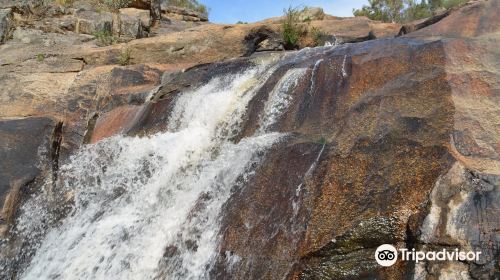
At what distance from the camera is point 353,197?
5262mm

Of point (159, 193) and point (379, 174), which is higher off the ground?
point (379, 174)

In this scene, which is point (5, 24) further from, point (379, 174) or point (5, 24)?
point (379, 174)

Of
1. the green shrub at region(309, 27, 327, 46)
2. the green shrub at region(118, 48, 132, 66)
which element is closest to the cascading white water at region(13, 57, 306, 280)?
the green shrub at region(118, 48, 132, 66)

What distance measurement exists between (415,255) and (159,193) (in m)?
4.09

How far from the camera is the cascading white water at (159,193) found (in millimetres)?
6000

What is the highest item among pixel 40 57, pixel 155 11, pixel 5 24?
pixel 155 11

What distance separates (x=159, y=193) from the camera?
733 centimetres

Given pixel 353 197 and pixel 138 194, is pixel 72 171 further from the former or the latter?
pixel 353 197

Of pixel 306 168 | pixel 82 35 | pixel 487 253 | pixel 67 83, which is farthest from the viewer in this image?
pixel 82 35

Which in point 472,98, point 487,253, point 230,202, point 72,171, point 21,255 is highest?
point 472,98

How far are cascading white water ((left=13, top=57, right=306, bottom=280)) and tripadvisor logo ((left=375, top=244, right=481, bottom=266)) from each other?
1954 millimetres

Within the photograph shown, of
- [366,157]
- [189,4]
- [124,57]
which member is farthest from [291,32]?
[189,4]

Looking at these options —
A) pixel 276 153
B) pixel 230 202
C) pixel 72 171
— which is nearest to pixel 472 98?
pixel 276 153

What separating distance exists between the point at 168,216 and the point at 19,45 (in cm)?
1075
